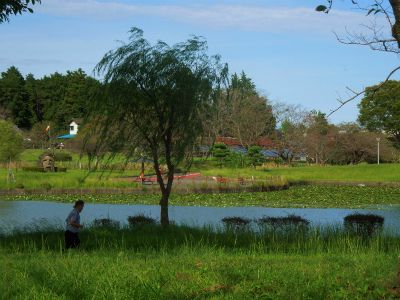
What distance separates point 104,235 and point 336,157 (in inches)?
1957

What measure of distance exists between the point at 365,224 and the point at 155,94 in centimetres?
640

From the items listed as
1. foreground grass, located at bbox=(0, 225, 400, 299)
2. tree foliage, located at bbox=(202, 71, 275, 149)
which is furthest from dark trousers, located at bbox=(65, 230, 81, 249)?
tree foliage, located at bbox=(202, 71, 275, 149)

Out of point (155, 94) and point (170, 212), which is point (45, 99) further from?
point (155, 94)

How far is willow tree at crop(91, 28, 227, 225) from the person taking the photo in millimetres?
12320

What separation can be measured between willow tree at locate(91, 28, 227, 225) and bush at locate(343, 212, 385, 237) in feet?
15.1

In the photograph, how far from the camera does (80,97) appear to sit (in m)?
77.7

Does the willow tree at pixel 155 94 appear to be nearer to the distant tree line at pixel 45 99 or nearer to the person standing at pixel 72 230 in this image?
the person standing at pixel 72 230

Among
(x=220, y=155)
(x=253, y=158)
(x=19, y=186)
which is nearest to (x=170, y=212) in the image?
(x=19, y=186)

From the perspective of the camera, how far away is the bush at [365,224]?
11930mm

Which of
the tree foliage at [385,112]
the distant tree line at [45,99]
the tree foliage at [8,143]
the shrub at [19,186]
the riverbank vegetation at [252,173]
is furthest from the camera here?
the distant tree line at [45,99]

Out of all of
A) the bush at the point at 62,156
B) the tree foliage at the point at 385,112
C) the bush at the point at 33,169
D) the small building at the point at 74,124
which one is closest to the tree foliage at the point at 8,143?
the bush at the point at 33,169

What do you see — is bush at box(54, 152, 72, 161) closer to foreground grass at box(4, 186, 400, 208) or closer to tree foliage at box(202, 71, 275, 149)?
tree foliage at box(202, 71, 275, 149)

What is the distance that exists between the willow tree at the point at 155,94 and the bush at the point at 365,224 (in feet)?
15.1

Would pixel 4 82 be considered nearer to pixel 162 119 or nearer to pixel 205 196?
pixel 205 196
